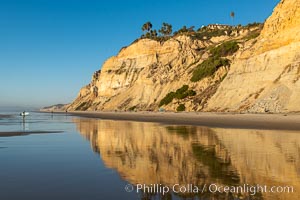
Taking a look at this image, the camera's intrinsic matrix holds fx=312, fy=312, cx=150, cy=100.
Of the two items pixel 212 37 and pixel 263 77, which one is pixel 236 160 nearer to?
pixel 263 77

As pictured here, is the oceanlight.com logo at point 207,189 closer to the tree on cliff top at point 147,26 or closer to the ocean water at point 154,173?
the ocean water at point 154,173

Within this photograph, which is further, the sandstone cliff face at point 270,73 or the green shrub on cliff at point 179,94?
the green shrub on cliff at point 179,94

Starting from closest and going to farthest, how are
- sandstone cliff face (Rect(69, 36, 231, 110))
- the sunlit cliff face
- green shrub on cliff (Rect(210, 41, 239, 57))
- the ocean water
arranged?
the ocean water < the sunlit cliff face < green shrub on cliff (Rect(210, 41, 239, 57)) < sandstone cliff face (Rect(69, 36, 231, 110))

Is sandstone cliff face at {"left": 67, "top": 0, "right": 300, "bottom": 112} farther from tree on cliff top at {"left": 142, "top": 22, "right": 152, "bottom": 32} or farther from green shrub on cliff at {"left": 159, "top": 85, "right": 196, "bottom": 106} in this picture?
tree on cliff top at {"left": 142, "top": 22, "right": 152, "bottom": 32}

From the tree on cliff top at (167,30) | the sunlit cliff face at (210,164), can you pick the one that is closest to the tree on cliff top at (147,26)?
the tree on cliff top at (167,30)

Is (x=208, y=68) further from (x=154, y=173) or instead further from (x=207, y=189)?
(x=207, y=189)

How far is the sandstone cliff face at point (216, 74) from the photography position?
38.5 metres

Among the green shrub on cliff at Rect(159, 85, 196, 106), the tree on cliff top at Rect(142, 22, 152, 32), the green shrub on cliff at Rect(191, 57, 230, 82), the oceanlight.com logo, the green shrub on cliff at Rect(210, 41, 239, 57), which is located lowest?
the oceanlight.com logo

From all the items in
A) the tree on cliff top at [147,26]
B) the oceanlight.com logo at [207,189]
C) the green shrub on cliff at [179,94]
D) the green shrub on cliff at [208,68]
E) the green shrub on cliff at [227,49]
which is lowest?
the oceanlight.com logo at [207,189]

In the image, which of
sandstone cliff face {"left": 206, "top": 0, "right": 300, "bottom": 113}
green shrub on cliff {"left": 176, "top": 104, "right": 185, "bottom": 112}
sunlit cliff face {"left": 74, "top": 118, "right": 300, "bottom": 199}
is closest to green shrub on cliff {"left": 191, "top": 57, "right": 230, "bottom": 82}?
green shrub on cliff {"left": 176, "top": 104, "right": 185, "bottom": 112}

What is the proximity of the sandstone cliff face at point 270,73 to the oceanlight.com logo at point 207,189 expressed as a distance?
1100 inches

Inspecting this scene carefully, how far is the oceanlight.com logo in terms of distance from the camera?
6.62 metres

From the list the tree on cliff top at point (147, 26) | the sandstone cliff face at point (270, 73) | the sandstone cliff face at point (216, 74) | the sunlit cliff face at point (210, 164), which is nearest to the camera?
the sunlit cliff face at point (210, 164)

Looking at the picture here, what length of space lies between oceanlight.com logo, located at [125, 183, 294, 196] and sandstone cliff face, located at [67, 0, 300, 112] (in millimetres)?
27921
